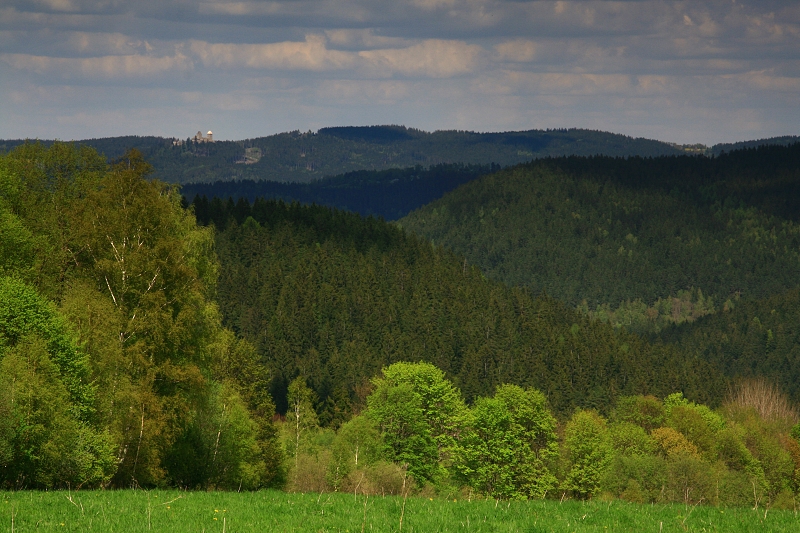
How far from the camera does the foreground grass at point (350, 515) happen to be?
68.1 ft

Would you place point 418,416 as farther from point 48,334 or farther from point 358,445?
point 48,334

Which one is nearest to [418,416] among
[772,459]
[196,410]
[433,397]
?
[433,397]

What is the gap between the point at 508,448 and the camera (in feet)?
237

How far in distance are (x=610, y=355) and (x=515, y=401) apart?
128934 mm

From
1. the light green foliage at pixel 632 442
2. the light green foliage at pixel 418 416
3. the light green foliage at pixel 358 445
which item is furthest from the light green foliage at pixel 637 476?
the light green foliage at pixel 358 445

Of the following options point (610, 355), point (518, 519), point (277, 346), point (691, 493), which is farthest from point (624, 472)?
point (610, 355)

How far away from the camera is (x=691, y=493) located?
7969 centimetres

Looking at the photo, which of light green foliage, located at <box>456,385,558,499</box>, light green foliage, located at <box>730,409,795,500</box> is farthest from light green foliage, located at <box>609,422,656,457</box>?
light green foliage, located at <box>456,385,558,499</box>

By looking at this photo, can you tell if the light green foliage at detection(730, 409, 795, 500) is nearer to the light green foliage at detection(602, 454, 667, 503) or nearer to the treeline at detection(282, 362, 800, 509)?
the treeline at detection(282, 362, 800, 509)

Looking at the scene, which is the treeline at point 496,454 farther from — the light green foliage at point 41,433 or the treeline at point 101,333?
the light green foliage at point 41,433

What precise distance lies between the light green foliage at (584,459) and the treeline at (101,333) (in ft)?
128

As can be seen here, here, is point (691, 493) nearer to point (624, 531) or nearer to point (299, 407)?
point (299, 407)

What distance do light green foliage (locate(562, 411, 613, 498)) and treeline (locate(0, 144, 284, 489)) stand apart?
39.0 metres

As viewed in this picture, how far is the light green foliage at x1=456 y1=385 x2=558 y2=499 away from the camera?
71625 mm
